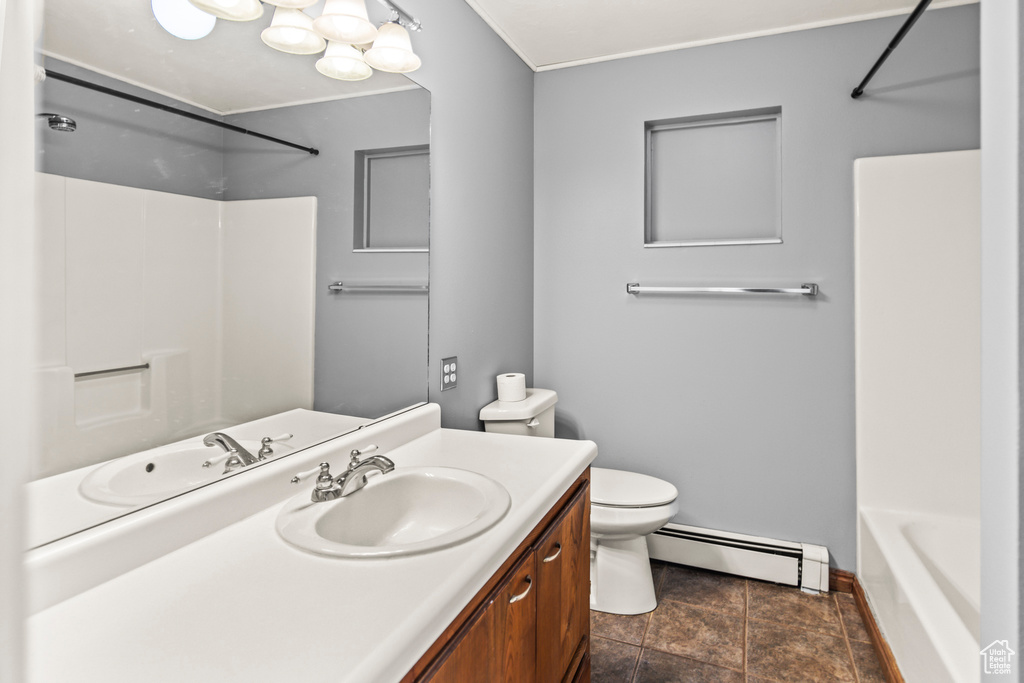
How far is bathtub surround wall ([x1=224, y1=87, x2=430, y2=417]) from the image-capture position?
3.94 feet

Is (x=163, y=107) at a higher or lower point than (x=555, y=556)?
higher

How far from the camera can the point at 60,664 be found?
0.65 metres

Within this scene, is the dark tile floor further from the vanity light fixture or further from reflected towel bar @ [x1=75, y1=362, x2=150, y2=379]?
the vanity light fixture

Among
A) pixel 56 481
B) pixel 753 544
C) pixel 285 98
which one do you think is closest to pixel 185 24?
pixel 285 98

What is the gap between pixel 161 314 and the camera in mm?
979

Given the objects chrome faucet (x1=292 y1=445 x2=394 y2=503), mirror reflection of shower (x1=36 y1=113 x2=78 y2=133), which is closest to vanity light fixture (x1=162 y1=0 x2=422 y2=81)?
mirror reflection of shower (x1=36 y1=113 x2=78 y2=133)

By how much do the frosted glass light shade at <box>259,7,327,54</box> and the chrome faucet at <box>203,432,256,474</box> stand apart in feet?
2.78

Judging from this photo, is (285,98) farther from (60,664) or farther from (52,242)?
(60,664)

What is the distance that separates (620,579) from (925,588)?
988 millimetres

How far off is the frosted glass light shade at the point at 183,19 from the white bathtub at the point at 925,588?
207 cm

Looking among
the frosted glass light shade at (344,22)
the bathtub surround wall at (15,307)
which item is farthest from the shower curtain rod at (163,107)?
the bathtub surround wall at (15,307)

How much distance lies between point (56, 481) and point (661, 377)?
2218 millimetres

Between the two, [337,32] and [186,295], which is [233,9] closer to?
[337,32]

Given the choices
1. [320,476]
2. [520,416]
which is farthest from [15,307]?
[520,416]
